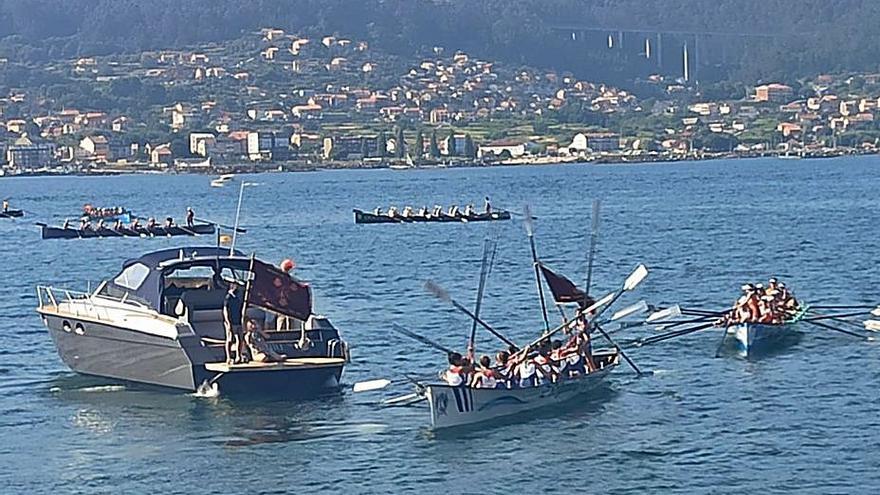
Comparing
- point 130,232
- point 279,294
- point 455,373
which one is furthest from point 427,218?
point 455,373

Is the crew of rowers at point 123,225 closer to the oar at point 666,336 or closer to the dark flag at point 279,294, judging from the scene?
the oar at point 666,336

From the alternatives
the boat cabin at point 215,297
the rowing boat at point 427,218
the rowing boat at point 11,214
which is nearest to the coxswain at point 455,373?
the boat cabin at point 215,297

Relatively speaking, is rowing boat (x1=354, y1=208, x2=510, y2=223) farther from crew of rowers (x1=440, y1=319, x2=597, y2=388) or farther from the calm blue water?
crew of rowers (x1=440, y1=319, x2=597, y2=388)

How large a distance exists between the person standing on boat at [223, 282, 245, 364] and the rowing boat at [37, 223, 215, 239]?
A: 204 ft

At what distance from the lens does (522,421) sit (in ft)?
118

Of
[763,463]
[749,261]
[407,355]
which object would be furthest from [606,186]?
[763,463]

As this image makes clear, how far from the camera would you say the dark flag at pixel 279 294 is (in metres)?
38.2

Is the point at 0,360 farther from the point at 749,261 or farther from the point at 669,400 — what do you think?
the point at 749,261

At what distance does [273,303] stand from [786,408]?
10.8 meters

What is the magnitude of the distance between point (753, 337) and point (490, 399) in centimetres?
1147

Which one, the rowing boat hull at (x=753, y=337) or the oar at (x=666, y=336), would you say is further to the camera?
the oar at (x=666, y=336)

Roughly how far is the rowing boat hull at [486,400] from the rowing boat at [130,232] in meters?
65.3

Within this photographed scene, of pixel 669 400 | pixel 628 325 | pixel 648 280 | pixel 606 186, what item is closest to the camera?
pixel 669 400

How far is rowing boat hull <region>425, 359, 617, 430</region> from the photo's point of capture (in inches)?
→ 1364
